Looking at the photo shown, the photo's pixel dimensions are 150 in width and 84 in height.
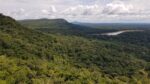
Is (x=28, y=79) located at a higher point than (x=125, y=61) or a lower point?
higher

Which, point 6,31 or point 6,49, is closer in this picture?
point 6,49

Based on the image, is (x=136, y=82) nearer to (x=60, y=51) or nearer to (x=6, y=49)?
(x=6, y=49)

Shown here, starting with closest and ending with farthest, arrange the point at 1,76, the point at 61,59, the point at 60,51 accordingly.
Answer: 1. the point at 1,76
2. the point at 61,59
3. the point at 60,51

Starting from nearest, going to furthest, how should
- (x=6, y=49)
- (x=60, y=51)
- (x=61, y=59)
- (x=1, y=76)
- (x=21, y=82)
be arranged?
(x=21, y=82) < (x=1, y=76) < (x=6, y=49) < (x=61, y=59) < (x=60, y=51)

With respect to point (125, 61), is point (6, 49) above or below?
above

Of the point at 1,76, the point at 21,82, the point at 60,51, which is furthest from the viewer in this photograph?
the point at 60,51

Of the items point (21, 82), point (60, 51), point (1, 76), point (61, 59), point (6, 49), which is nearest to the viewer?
point (21, 82)

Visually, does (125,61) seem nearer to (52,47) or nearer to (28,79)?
(52,47)

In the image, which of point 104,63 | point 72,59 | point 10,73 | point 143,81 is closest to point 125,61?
point 104,63

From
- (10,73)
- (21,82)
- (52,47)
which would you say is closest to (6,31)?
(52,47)
